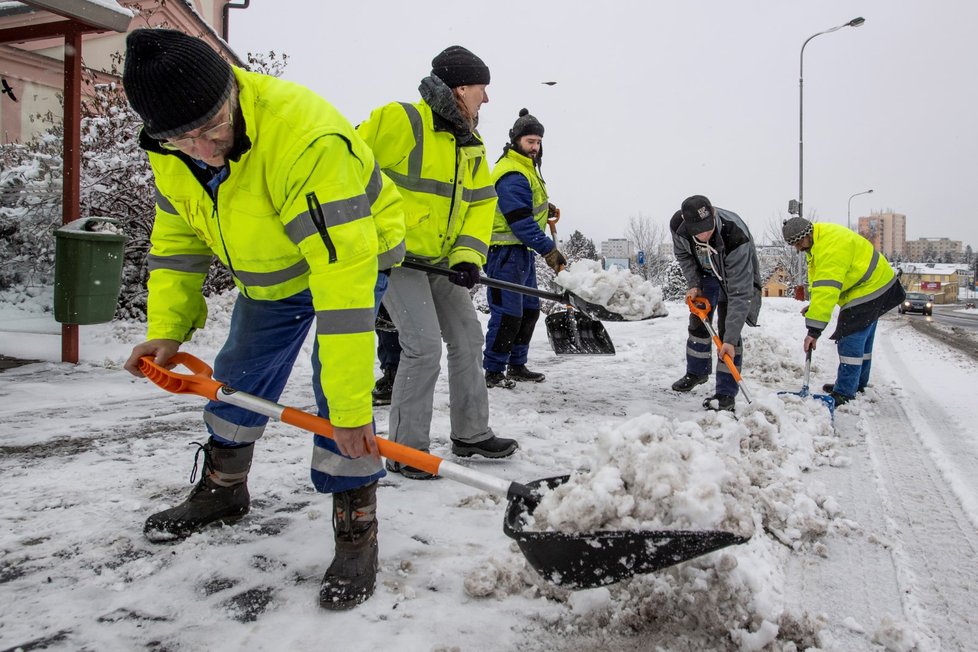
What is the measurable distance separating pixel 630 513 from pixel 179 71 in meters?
1.63

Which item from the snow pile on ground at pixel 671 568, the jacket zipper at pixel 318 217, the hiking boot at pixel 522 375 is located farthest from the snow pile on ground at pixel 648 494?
the hiking boot at pixel 522 375

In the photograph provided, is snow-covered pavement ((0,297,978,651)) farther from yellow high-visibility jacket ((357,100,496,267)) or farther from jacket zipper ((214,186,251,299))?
yellow high-visibility jacket ((357,100,496,267))

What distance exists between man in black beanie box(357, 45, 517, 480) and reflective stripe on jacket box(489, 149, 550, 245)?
1746 millimetres

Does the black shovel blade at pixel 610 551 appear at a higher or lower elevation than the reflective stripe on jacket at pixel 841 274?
lower

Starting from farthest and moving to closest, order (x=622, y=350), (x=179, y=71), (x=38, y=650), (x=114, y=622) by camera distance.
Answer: (x=622, y=350), (x=114, y=622), (x=38, y=650), (x=179, y=71)

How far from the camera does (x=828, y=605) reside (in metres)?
1.91

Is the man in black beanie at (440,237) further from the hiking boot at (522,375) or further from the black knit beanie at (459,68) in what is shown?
the hiking boot at (522,375)

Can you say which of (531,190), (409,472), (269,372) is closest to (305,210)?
(269,372)

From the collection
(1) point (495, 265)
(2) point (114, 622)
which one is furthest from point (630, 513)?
(1) point (495, 265)

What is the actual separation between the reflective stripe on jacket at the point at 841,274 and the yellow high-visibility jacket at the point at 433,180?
293 cm

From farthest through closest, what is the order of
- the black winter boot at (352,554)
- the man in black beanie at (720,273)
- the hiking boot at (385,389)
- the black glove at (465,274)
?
the man in black beanie at (720,273) < the hiking boot at (385,389) < the black glove at (465,274) < the black winter boot at (352,554)

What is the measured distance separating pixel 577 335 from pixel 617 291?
650mm

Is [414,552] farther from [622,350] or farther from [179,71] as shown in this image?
[622,350]

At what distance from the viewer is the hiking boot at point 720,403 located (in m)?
4.38
